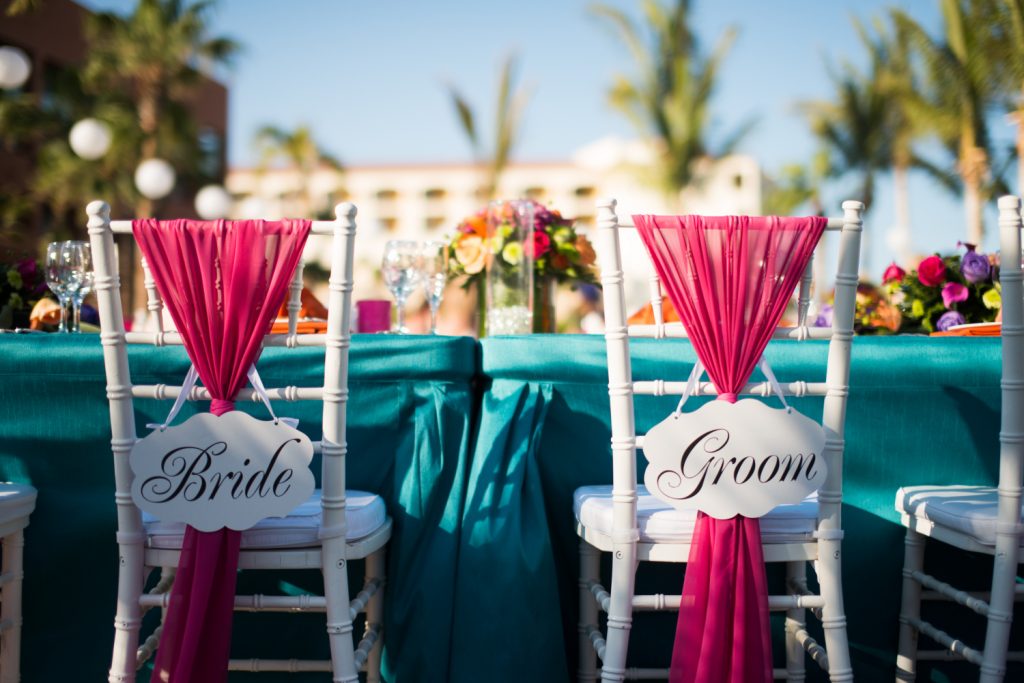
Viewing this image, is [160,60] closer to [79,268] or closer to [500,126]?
[500,126]

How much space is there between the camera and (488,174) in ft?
53.2

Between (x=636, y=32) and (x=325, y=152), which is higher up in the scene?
(x=636, y=32)

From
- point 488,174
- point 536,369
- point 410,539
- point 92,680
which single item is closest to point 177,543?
point 410,539

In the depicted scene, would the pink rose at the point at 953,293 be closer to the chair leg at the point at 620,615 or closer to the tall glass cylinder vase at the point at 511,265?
the tall glass cylinder vase at the point at 511,265

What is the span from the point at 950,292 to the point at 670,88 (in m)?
16.3

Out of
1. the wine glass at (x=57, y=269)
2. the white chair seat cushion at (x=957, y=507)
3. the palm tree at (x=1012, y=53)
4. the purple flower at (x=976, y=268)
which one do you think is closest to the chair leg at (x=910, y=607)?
the white chair seat cushion at (x=957, y=507)

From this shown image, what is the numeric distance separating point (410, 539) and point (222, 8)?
16330 millimetres

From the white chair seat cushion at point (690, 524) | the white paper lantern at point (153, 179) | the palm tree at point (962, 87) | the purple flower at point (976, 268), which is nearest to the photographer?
the white chair seat cushion at point (690, 524)

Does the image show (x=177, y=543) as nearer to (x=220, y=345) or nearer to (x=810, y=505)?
(x=220, y=345)

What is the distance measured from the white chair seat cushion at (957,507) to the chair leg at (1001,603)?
0.09 feet

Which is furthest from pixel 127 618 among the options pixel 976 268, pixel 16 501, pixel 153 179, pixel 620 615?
pixel 153 179

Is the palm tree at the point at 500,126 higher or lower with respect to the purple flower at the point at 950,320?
higher

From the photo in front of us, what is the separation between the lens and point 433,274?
2293 millimetres

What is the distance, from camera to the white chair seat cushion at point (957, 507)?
167cm
